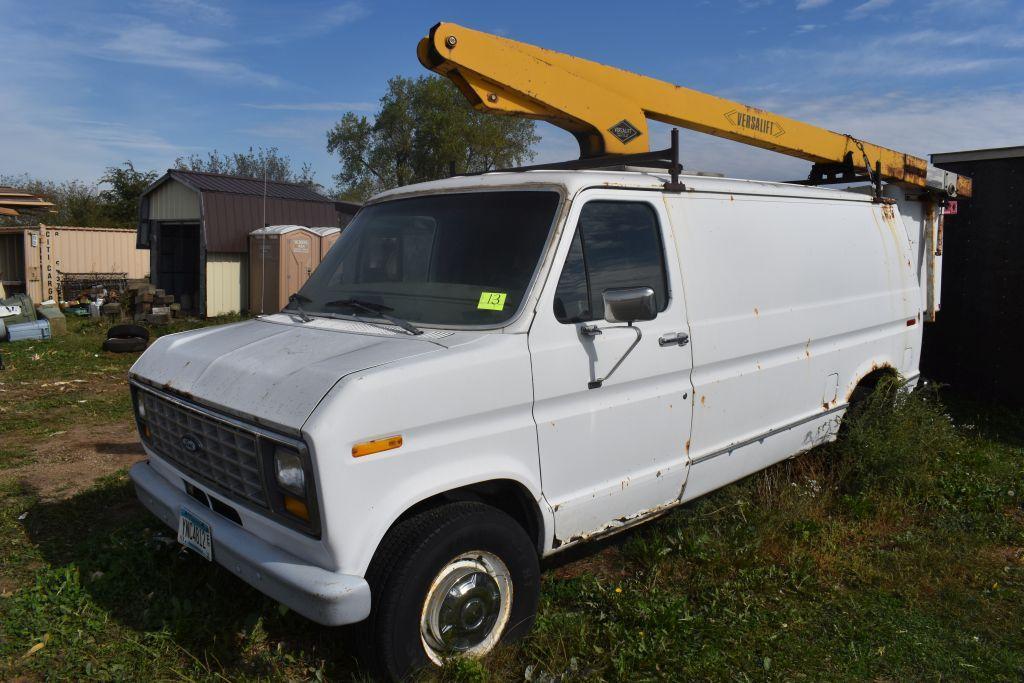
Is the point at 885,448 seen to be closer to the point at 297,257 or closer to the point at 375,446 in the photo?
the point at 375,446

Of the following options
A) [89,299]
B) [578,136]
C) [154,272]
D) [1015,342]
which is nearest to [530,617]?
[578,136]

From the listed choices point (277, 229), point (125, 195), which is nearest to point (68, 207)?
point (125, 195)

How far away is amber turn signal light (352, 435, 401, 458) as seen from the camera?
9.04ft

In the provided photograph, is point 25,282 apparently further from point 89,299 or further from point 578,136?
point 578,136

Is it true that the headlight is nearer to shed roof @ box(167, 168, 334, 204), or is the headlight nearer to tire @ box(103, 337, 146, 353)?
tire @ box(103, 337, 146, 353)

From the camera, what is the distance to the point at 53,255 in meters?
20.6

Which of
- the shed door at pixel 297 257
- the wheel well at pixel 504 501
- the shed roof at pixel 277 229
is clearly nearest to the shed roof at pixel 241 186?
the shed roof at pixel 277 229

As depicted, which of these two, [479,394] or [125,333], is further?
[125,333]

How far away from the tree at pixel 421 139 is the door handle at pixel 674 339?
3371 centimetres

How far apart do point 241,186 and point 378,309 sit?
15.6 meters

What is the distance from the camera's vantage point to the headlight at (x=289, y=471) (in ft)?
9.12

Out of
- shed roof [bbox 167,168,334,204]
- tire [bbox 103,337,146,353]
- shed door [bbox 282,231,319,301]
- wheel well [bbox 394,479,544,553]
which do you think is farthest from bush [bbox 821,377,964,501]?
shed roof [bbox 167,168,334,204]

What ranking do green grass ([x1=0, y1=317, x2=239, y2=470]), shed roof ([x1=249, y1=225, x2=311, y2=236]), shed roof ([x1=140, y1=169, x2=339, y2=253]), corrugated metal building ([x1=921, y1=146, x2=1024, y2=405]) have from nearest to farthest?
green grass ([x1=0, y1=317, x2=239, y2=470]) → corrugated metal building ([x1=921, y1=146, x2=1024, y2=405]) → shed roof ([x1=249, y1=225, x2=311, y2=236]) → shed roof ([x1=140, y1=169, x2=339, y2=253])

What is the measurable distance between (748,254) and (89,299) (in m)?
18.9
